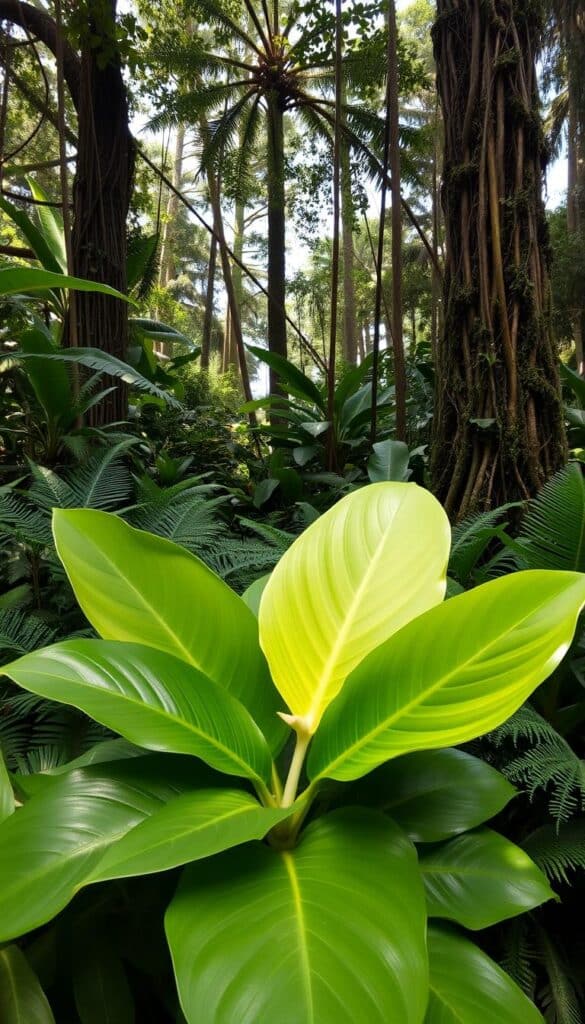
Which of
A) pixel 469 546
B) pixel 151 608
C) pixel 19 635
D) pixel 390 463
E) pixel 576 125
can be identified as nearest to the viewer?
pixel 151 608

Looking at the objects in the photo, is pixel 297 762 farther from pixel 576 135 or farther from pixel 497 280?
pixel 576 135

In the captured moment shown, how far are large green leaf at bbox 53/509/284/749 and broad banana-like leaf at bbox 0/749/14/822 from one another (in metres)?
0.16

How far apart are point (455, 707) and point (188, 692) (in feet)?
0.81

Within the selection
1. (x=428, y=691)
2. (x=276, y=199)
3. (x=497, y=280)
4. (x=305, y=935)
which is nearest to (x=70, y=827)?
(x=305, y=935)

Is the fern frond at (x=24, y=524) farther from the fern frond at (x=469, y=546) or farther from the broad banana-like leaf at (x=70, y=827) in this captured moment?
the fern frond at (x=469, y=546)

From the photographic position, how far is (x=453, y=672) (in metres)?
0.46

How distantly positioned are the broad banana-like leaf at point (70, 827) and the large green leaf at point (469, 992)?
0.26 metres

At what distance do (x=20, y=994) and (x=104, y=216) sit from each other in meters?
2.29

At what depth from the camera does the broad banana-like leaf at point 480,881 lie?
46 centimetres

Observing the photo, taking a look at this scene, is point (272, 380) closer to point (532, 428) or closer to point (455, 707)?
point (532, 428)

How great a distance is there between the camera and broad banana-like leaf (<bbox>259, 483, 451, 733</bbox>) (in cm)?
56

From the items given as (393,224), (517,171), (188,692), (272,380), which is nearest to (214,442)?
(272,380)

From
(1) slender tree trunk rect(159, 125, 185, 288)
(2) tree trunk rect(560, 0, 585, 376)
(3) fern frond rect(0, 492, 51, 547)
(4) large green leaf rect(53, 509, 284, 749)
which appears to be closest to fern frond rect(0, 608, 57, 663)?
(3) fern frond rect(0, 492, 51, 547)

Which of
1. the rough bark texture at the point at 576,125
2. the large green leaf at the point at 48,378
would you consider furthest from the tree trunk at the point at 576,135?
the large green leaf at the point at 48,378
